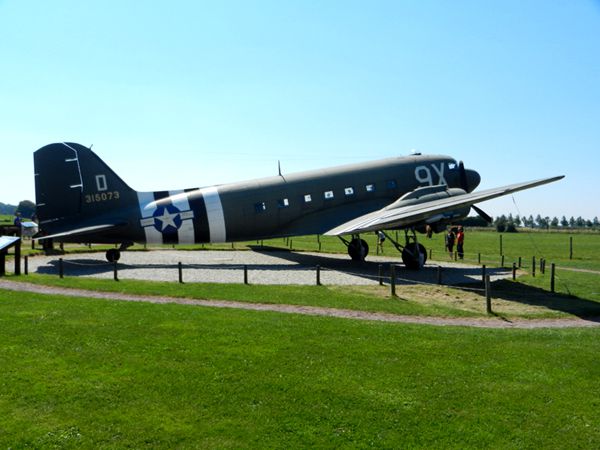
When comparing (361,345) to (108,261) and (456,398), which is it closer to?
(456,398)

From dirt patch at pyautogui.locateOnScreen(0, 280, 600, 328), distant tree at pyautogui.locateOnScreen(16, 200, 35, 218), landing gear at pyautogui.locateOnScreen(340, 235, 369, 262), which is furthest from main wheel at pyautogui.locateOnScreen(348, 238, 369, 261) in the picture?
distant tree at pyautogui.locateOnScreen(16, 200, 35, 218)

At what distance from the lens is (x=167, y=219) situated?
84.4ft

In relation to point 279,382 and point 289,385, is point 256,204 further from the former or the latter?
point 289,385

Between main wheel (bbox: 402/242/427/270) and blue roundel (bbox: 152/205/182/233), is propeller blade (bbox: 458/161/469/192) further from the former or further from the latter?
blue roundel (bbox: 152/205/182/233)

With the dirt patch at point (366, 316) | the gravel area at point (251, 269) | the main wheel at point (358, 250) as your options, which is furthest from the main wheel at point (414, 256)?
the dirt patch at point (366, 316)

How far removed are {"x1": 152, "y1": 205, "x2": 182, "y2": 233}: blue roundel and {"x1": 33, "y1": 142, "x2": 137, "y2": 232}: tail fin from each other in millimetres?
1594

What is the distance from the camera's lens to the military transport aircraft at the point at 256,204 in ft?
80.5

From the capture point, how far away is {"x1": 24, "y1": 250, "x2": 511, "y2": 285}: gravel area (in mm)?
22125

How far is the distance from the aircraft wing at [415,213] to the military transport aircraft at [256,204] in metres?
0.05

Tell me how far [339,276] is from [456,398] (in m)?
14.8

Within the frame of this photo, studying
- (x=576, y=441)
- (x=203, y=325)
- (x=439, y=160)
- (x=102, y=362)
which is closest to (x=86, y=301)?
(x=203, y=325)

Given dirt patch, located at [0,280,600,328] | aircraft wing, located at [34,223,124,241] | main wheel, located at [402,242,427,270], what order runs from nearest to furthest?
dirt patch, located at [0,280,600,328] < aircraft wing, located at [34,223,124,241] < main wheel, located at [402,242,427,270]

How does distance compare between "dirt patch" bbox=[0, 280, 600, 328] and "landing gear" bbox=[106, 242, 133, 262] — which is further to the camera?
"landing gear" bbox=[106, 242, 133, 262]

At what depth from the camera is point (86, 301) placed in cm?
1570
